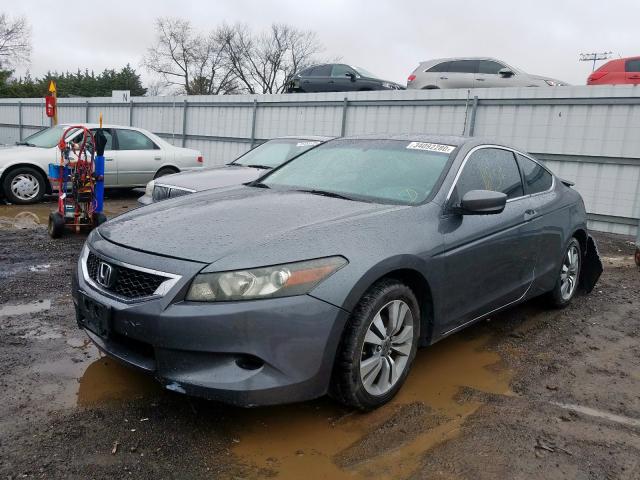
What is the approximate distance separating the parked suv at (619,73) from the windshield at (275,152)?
8998 millimetres

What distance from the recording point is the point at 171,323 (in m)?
2.42

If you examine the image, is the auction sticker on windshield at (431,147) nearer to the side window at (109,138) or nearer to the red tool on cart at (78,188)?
the red tool on cart at (78,188)

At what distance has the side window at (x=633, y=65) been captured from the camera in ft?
41.7

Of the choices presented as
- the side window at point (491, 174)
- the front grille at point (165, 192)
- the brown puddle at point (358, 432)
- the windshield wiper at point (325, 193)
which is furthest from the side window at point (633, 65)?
the windshield wiper at point (325, 193)

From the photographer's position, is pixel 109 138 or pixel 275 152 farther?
pixel 109 138

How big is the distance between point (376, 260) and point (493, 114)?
8051mm

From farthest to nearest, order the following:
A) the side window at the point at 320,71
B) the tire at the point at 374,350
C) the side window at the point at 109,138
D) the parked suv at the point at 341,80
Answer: the side window at the point at 320,71
the parked suv at the point at 341,80
the side window at the point at 109,138
the tire at the point at 374,350

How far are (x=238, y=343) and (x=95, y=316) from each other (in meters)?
0.84

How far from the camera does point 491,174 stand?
3928 mm

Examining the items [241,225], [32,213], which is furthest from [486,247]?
[32,213]

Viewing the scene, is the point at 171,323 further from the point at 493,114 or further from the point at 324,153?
the point at 493,114

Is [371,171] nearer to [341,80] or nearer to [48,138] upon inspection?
[48,138]

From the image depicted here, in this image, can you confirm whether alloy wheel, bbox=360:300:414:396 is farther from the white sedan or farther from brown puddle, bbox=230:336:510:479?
the white sedan

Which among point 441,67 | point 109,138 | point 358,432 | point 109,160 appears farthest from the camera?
point 441,67
